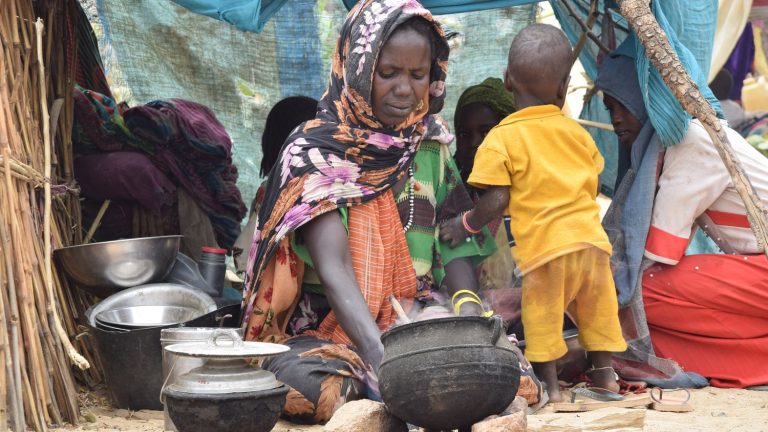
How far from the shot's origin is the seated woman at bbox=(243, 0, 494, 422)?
12.0ft

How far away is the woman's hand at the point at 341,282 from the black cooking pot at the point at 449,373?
2.21 ft

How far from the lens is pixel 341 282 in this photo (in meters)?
3.68

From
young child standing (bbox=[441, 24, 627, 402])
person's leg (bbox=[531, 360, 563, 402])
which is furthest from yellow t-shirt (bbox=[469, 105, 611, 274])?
person's leg (bbox=[531, 360, 563, 402])

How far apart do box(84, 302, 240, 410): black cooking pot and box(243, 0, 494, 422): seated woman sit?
1.22 feet

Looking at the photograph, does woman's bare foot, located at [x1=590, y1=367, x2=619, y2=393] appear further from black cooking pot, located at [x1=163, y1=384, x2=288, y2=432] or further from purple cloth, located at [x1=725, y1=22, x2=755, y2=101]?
purple cloth, located at [x1=725, y1=22, x2=755, y2=101]

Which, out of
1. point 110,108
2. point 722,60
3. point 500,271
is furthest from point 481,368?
point 722,60

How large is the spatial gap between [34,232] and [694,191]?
2727mm

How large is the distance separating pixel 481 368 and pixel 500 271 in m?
2.52

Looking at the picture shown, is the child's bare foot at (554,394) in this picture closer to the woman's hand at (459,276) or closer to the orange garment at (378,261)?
the woman's hand at (459,276)

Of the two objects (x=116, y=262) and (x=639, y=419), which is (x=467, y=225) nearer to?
(x=639, y=419)

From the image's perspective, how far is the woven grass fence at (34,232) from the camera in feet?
11.2

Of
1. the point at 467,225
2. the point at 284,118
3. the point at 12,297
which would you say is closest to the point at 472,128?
the point at 284,118

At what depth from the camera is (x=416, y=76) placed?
3914 mm

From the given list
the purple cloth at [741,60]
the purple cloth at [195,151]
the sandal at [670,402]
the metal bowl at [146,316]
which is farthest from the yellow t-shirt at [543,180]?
the purple cloth at [741,60]
